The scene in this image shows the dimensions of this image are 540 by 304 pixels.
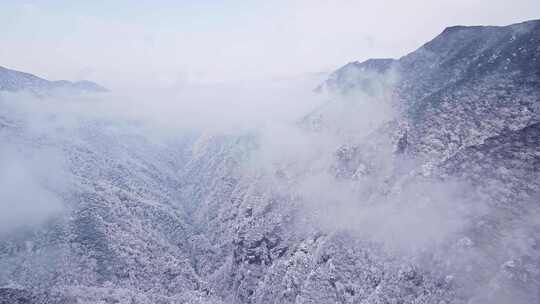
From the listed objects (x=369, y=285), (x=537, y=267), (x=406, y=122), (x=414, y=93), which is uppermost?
(x=414, y=93)

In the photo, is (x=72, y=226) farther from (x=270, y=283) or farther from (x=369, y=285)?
(x=369, y=285)

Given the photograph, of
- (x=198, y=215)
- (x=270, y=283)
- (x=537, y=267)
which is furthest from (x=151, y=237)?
(x=537, y=267)

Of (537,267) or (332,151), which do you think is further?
(332,151)

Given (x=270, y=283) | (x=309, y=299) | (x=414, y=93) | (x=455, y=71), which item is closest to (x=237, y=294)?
(x=270, y=283)

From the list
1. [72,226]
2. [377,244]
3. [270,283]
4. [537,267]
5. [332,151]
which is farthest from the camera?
[332,151]

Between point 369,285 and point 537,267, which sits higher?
point 537,267

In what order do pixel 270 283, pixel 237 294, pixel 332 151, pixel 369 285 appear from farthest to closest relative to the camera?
pixel 332 151 < pixel 237 294 < pixel 270 283 < pixel 369 285

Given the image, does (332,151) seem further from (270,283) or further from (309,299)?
(309,299)
